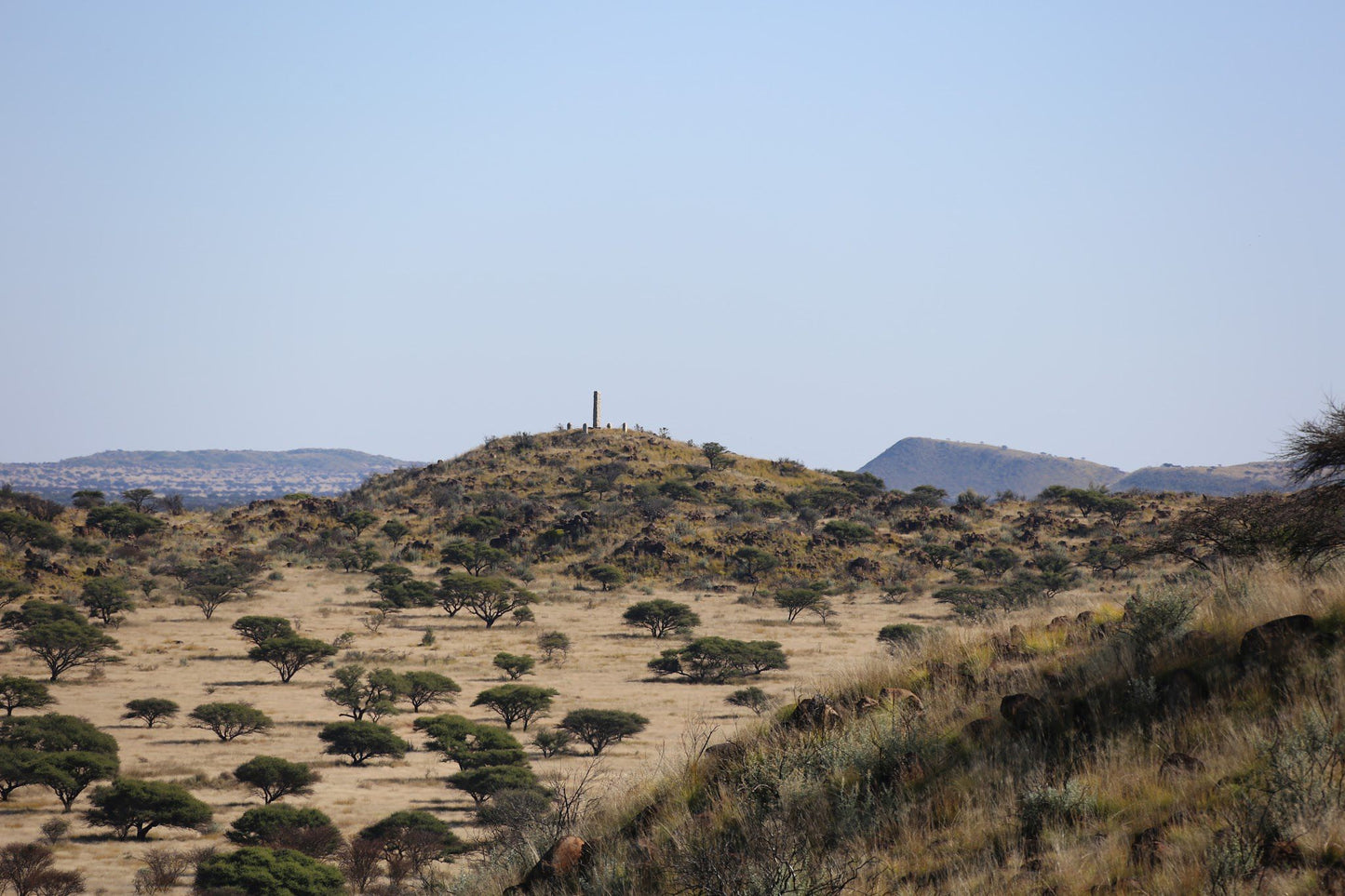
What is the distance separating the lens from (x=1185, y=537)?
1287 cm

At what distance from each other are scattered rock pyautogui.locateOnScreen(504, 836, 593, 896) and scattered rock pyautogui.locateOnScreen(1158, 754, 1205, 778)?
4451 mm

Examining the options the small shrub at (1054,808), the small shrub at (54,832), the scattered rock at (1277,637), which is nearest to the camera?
the small shrub at (1054,808)

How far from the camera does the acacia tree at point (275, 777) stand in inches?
1163

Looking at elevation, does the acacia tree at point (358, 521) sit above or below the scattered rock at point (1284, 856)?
below

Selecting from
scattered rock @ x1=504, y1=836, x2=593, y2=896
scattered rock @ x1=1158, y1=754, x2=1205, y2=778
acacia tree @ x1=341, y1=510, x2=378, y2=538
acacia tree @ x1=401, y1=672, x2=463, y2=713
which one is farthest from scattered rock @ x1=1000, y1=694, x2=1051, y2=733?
acacia tree @ x1=341, y1=510, x2=378, y2=538

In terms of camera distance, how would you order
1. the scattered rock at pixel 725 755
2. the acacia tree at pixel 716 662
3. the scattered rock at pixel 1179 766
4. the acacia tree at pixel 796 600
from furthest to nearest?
the acacia tree at pixel 796 600, the acacia tree at pixel 716 662, the scattered rock at pixel 725 755, the scattered rock at pixel 1179 766

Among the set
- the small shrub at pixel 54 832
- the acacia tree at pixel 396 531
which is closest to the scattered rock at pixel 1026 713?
the small shrub at pixel 54 832

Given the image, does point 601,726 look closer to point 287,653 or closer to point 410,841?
point 410,841

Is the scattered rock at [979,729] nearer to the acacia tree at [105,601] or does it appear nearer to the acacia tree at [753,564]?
the acacia tree at [105,601]

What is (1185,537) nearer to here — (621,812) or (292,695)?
(621,812)

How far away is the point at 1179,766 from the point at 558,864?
189 inches

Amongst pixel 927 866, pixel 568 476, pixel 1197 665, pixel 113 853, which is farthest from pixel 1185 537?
pixel 568 476

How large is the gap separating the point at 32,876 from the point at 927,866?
23044mm

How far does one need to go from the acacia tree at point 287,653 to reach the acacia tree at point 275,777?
1506cm
